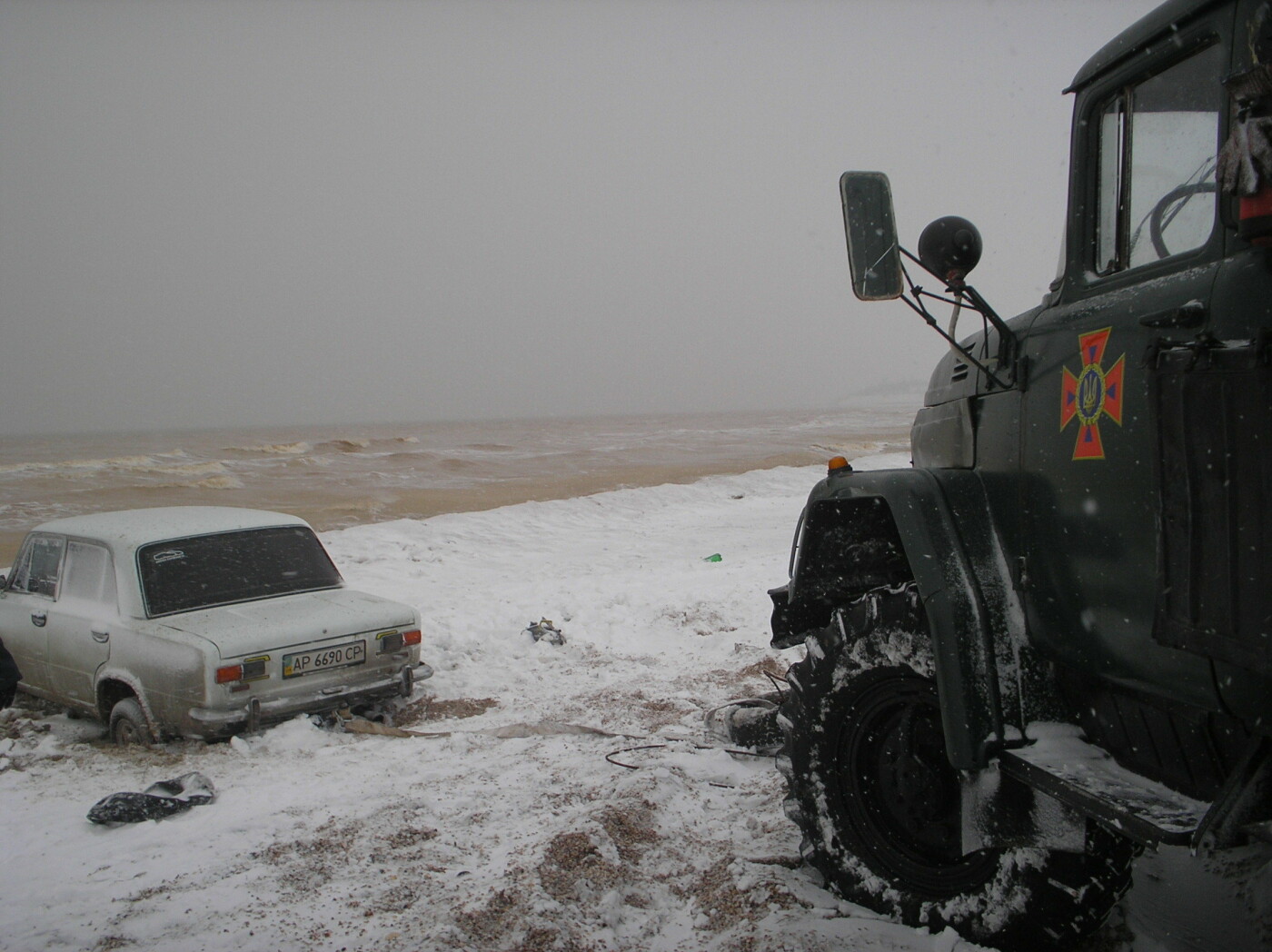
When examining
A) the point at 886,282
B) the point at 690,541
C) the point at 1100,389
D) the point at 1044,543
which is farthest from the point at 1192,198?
the point at 690,541

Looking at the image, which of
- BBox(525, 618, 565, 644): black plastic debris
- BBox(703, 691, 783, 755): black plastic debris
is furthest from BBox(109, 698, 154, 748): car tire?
BBox(703, 691, 783, 755): black plastic debris

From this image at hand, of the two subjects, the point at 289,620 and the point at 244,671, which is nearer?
the point at 244,671

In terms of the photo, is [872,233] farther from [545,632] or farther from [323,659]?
[545,632]

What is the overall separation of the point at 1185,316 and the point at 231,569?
554 cm

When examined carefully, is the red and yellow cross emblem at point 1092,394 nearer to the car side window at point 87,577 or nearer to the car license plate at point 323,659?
the car license plate at point 323,659

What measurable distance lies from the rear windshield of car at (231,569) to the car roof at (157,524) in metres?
0.07

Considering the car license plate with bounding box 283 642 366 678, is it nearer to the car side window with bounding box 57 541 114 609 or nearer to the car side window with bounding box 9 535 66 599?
the car side window with bounding box 57 541 114 609

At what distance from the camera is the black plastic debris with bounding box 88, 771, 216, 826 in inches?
150

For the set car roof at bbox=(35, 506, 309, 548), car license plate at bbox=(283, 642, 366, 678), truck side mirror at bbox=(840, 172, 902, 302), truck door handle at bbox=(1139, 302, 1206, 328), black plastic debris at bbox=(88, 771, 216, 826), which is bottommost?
black plastic debris at bbox=(88, 771, 216, 826)

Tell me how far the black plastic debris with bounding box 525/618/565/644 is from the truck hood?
64.1 inches

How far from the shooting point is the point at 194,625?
507 centimetres

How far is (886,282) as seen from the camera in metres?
2.70

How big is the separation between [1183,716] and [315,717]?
449cm

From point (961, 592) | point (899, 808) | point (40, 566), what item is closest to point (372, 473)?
point (40, 566)
